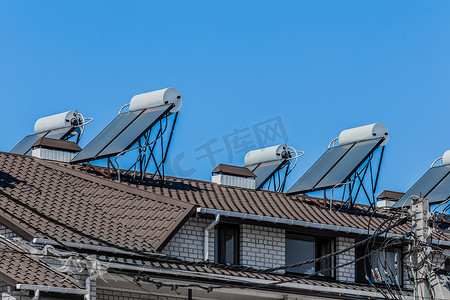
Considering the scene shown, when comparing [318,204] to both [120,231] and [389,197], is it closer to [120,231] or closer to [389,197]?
[389,197]

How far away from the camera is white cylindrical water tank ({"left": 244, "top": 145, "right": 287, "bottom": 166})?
33312mm

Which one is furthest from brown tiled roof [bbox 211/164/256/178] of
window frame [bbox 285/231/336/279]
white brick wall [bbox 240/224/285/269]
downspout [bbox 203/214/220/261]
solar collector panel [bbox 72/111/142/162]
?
downspout [bbox 203/214/220/261]

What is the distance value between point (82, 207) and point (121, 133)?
484 centimetres

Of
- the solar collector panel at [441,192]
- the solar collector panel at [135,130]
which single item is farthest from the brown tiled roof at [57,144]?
the solar collector panel at [441,192]

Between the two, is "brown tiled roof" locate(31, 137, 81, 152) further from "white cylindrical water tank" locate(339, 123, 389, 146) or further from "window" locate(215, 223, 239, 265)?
"white cylindrical water tank" locate(339, 123, 389, 146)

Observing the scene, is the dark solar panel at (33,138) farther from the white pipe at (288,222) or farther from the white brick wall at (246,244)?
the white pipe at (288,222)

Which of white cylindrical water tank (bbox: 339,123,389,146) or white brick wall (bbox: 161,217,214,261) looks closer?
white brick wall (bbox: 161,217,214,261)

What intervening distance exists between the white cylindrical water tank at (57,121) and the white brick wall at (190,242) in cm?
766

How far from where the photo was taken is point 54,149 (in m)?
28.4

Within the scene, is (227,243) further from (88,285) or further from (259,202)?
(88,285)

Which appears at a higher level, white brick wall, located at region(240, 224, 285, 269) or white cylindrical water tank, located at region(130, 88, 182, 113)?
white cylindrical water tank, located at region(130, 88, 182, 113)

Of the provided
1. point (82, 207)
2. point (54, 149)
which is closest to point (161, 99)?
point (54, 149)

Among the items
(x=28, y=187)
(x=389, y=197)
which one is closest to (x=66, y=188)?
(x=28, y=187)

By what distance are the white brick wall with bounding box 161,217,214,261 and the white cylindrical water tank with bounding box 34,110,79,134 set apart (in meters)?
7.66
